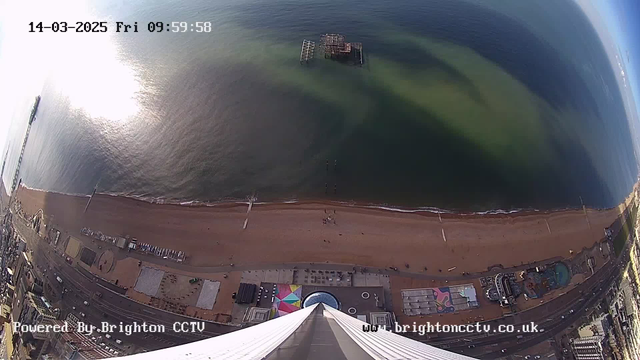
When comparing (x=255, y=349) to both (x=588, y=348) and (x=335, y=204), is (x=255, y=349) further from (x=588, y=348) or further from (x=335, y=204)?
(x=588, y=348)

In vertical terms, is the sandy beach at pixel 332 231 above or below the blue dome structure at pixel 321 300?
above

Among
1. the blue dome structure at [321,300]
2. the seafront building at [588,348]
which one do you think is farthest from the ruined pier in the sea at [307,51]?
the seafront building at [588,348]

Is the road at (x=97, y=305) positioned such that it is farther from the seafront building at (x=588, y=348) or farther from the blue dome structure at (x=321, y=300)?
the seafront building at (x=588, y=348)

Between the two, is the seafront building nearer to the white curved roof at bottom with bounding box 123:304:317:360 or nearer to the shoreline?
the shoreline

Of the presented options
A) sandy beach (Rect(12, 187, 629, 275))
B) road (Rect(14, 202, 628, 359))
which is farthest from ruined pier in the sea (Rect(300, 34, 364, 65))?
road (Rect(14, 202, 628, 359))

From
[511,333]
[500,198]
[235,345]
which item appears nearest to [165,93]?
[235,345]

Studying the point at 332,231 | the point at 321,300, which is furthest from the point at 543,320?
the point at 332,231
